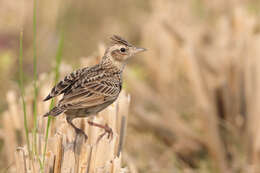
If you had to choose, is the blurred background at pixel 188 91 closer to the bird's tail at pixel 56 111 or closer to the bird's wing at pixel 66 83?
the bird's wing at pixel 66 83

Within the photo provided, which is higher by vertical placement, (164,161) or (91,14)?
(91,14)

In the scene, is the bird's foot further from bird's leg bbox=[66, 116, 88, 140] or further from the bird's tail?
the bird's tail

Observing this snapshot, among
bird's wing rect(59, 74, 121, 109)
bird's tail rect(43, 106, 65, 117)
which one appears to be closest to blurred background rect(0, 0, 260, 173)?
bird's wing rect(59, 74, 121, 109)

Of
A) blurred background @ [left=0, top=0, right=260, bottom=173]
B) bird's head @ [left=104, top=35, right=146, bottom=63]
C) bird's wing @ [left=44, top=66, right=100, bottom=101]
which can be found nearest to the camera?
bird's wing @ [left=44, top=66, right=100, bottom=101]

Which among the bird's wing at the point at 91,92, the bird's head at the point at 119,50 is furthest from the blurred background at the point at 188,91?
the bird's wing at the point at 91,92

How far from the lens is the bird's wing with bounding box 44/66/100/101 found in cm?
330

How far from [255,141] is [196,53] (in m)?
1.33

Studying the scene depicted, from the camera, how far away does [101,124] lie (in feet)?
11.9

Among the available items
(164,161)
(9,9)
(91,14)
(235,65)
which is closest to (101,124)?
(164,161)

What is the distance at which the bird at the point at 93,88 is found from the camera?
3.31 m

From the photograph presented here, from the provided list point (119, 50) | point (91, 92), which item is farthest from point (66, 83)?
point (119, 50)

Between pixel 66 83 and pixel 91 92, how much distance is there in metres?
0.20

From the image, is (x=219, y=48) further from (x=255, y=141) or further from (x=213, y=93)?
(x=255, y=141)

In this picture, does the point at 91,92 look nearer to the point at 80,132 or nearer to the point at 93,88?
the point at 93,88
